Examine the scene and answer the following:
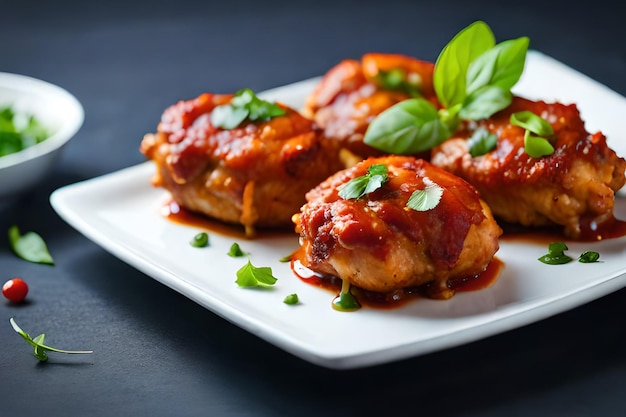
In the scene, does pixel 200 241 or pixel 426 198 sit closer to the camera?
pixel 426 198

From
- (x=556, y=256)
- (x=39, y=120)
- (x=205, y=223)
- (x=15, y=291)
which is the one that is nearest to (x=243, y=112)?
(x=205, y=223)

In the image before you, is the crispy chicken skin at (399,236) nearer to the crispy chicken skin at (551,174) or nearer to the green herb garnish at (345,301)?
the green herb garnish at (345,301)

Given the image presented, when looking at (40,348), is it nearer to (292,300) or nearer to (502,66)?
(292,300)

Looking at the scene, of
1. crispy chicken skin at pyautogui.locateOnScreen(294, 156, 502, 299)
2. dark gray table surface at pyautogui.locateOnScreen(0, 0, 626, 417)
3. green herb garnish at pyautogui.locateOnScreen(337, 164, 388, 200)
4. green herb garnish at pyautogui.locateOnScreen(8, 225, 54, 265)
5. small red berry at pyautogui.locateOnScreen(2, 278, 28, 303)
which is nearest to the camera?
dark gray table surface at pyautogui.locateOnScreen(0, 0, 626, 417)

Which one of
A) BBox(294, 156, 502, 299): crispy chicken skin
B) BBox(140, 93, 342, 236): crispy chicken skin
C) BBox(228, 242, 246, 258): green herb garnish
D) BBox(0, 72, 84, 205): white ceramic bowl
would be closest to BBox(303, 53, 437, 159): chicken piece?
BBox(140, 93, 342, 236): crispy chicken skin

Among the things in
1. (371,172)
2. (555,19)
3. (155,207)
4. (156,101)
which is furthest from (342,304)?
(555,19)

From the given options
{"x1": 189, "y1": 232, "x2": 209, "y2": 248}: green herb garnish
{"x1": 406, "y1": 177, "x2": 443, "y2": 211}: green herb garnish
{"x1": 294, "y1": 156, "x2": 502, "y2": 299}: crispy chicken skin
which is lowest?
{"x1": 189, "y1": 232, "x2": 209, "y2": 248}: green herb garnish

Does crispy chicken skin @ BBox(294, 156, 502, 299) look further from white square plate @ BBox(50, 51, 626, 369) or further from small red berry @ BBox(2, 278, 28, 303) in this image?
small red berry @ BBox(2, 278, 28, 303)
